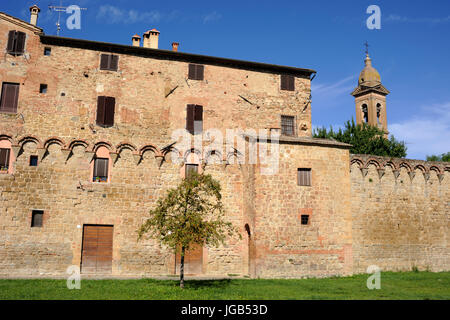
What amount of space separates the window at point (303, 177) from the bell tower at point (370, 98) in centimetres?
2705

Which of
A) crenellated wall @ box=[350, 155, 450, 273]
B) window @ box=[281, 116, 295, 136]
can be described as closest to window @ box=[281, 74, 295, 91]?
window @ box=[281, 116, 295, 136]

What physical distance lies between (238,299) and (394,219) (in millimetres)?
13354

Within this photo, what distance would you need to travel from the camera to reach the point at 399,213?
68.1 feet

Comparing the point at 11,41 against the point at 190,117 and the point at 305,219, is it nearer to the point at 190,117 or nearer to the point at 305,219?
the point at 190,117

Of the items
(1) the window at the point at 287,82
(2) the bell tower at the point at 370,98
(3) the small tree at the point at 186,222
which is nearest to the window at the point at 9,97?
(3) the small tree at the point at 186,222

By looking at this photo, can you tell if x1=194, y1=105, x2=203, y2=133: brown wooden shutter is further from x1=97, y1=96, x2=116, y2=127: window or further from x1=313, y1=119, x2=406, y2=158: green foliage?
x1=313, y1=119, x2=406, y2=158: green foliage

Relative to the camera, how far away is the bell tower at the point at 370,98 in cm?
4244

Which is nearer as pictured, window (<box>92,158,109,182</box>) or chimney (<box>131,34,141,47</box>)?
window (<box>92,158,109,182</box>)

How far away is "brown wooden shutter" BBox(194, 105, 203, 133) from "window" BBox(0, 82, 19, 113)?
8.92 meters

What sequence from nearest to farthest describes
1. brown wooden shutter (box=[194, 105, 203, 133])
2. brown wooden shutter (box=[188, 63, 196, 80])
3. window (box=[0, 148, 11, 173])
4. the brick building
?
1. the brick building
2. window (box=[0, 148, 11, 173])
3. brown wooden shutter (box=[194, 105, 203, 133])
4. brown wooden shutter (box=[188, 63, 196, 80])

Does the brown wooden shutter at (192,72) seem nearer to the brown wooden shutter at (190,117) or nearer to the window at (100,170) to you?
the brown wooden shutter at (190,117)

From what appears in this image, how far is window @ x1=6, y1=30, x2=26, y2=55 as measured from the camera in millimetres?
18625

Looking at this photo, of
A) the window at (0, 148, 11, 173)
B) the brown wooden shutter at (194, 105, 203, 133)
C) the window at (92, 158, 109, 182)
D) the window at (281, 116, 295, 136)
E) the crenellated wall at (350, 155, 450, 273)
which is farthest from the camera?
the window at (281, 116, 295, 136)

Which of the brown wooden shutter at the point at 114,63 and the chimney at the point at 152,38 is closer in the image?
the brown wooden shutter at the point at 114,63
